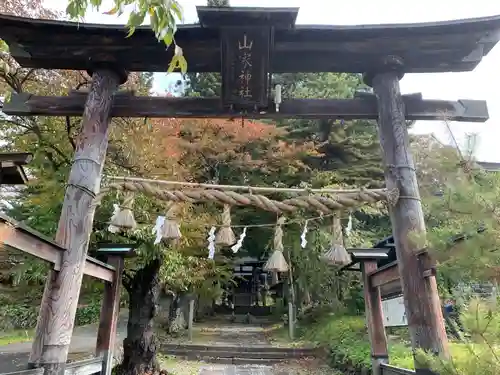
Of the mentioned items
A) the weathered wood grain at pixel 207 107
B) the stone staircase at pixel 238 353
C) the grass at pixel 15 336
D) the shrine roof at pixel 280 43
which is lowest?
the stone staircase at pixel 238 353

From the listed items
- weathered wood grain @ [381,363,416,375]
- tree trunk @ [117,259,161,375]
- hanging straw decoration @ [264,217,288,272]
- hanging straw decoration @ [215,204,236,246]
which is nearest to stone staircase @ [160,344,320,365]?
tree trunk @ [117,259,161,375]

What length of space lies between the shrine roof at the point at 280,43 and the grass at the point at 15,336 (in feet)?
36.8

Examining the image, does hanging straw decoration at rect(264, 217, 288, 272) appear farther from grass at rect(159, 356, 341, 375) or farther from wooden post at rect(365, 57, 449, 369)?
grass at rect(159, 356, 341, 375)

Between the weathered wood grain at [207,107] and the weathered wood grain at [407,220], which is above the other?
the weathered wood grain at [207,107]

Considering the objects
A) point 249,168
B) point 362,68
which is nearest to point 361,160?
point 249,168

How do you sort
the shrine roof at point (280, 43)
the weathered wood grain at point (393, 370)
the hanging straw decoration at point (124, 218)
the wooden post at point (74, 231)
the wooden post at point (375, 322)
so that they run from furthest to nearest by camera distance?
1. the wooden post at point (375, 322)
2. the weathered wood grain at point (393, 370)
3. the hanging straw decoration at point (124, 218)
4. the shrine roof at point (280, 43)
5. the wooden post at point (74, 231)

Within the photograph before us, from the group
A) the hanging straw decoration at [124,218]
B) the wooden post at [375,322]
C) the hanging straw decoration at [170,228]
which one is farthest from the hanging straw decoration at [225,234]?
the wooden post at [375,322]

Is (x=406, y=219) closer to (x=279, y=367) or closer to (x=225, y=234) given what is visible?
(x=225, y=234)

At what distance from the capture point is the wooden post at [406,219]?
305 centimetres

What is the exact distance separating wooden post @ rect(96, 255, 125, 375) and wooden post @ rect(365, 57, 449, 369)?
367cm

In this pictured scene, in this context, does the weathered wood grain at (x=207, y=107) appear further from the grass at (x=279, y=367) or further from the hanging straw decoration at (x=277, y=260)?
the grass at (x=279, y=367)

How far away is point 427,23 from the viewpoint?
343cm

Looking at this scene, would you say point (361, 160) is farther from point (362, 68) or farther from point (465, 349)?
point (465, 349)

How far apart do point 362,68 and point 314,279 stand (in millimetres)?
9342
